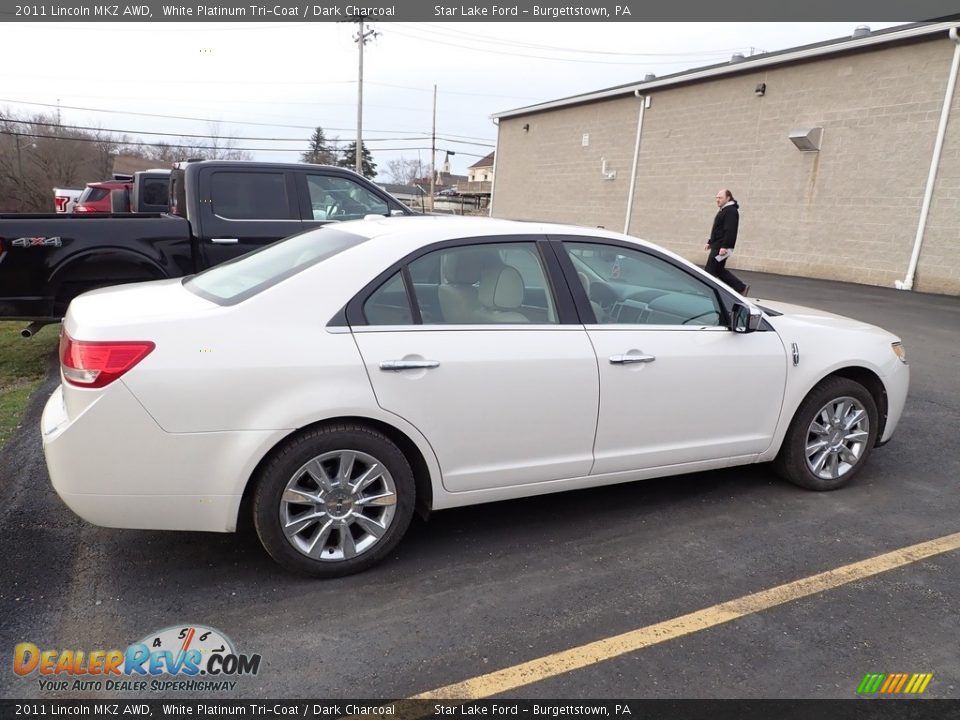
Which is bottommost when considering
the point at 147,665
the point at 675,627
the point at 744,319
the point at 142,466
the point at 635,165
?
the point at 147,665

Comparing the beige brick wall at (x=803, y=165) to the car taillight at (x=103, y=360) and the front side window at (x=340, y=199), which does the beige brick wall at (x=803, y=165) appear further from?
the car taillight at (x=103, y=360)

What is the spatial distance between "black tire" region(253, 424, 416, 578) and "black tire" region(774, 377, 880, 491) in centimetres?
240

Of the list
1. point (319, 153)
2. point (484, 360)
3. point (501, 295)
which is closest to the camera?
point (484, 360)

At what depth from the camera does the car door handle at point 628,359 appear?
136 inches

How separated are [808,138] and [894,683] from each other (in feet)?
55.1

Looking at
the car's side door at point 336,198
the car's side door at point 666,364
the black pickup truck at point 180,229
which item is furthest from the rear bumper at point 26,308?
the car's side door at point 666,364

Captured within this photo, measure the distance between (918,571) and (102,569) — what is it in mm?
3806

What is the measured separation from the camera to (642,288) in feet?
12.9

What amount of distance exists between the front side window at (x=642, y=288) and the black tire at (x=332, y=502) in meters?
1.45

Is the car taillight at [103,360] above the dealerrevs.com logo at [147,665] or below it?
above

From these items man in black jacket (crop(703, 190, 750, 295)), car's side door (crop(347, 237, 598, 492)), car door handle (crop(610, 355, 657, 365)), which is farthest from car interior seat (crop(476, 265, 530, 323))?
man in black jacket (crop(703, 190, 750, 295))

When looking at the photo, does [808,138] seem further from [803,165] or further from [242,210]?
[242,210]

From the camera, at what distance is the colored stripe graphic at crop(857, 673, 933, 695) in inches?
97.3

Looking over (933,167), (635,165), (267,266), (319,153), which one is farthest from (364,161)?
(267,266)
